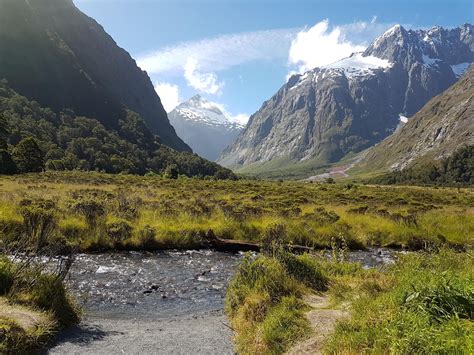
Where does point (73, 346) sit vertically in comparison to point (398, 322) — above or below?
below

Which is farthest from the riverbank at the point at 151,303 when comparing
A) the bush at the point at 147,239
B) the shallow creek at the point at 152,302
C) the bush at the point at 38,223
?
the bush at the point at 38,223

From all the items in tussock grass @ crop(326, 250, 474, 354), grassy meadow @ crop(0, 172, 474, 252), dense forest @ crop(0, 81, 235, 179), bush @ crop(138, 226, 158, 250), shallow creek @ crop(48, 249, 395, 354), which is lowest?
shallow creek @ crop(48, 249, 395, 354)

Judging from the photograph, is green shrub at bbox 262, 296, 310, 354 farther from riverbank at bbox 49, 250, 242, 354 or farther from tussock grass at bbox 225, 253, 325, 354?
riverbank at bbox 49, 250, 242, 354

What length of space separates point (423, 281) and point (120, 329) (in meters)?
8.43

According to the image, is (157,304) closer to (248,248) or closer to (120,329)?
(120,329)

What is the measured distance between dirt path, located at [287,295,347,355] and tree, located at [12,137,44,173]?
87704 mm

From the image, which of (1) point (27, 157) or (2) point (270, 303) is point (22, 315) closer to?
(2) point (270, 303)

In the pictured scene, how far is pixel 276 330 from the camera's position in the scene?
A: 955 cm

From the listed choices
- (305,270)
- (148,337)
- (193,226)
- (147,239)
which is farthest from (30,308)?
(193,226)

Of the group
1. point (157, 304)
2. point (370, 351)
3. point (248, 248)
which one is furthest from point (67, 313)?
point (248, 248)

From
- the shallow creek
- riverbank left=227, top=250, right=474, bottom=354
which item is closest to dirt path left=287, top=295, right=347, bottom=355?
riverbank left=227, top=250, right=474, bottom=354

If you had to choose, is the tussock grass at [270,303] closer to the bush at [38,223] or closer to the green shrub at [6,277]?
the green shrub at [6,277]

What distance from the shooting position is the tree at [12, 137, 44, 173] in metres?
86.3

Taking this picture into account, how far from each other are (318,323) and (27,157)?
9178 cm
